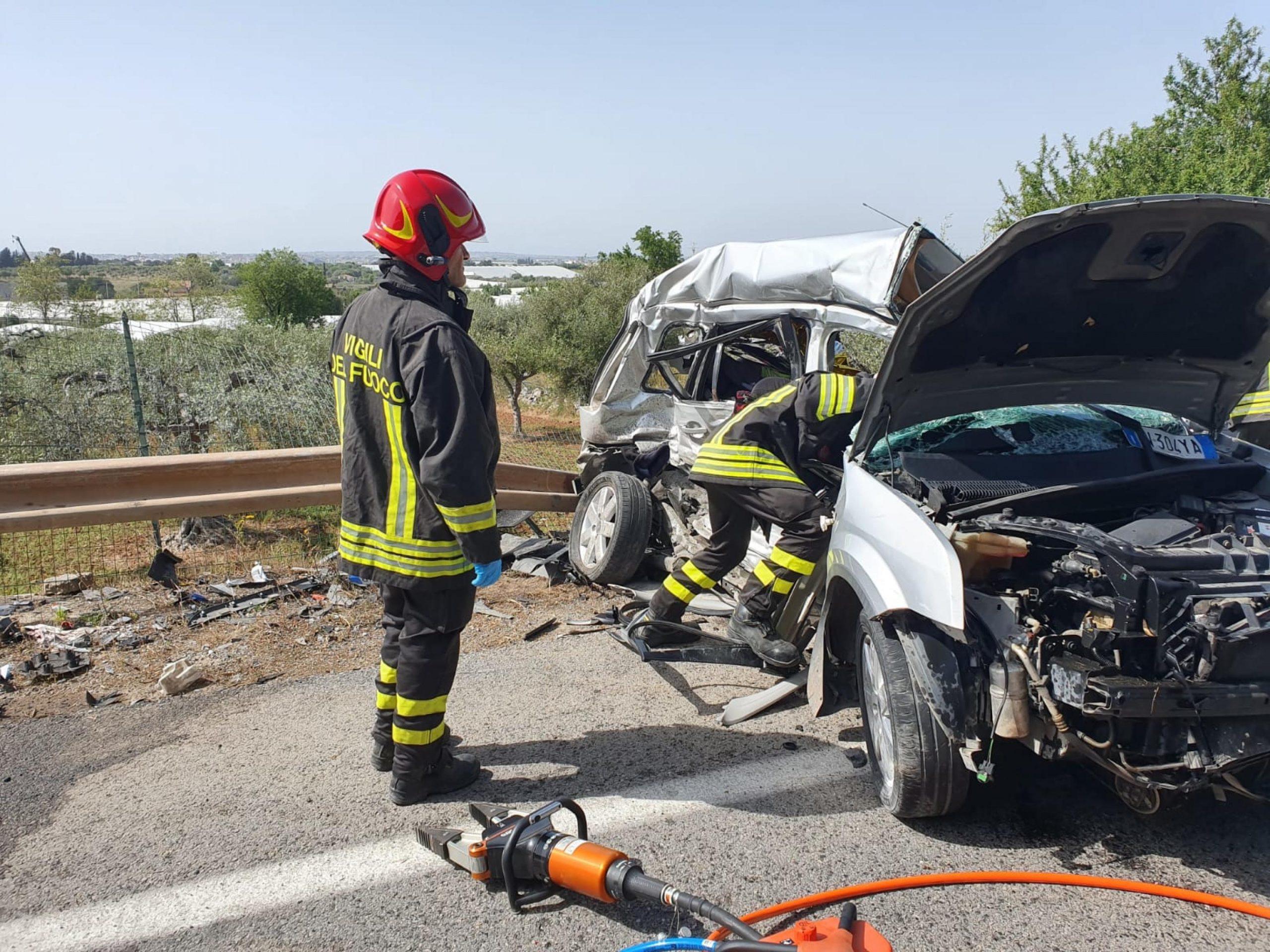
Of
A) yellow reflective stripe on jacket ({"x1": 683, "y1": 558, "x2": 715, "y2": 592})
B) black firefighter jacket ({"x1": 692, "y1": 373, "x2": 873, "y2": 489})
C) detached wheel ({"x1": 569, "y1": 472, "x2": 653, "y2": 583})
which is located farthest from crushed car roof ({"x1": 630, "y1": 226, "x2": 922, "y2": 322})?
yellow reflective stripe on jacket ({"x1": 683, "y1": 558, "x2": 715, "y2": 592})

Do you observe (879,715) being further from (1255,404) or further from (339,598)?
(339,598)

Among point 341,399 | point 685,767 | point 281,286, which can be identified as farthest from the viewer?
point 281,286

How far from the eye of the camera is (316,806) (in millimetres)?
3293

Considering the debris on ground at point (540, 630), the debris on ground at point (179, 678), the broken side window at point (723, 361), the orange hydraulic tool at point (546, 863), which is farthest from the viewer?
the broken side window at point (723, 361)

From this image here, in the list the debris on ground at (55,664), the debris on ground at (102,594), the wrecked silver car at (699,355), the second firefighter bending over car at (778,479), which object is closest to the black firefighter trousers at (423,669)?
the second firefighter bending over car at (778,479)

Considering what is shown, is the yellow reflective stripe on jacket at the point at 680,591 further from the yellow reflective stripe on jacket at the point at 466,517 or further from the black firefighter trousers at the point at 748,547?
the yellow reflective stripe on jacket at the point at 466,517

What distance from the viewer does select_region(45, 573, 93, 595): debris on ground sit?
5676mm

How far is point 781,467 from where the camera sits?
4270mm

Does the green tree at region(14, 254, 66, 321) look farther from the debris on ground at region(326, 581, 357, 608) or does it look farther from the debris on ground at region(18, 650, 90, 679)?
the debris on ground at region(18, 650, 90, 679)

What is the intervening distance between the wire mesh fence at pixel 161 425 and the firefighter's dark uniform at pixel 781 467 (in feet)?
11.1

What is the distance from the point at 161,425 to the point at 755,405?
7.15m

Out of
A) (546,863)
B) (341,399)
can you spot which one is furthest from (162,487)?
(546,863)

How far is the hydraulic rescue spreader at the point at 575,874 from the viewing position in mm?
2250

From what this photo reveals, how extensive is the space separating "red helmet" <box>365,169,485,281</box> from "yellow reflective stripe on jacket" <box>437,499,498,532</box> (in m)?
0.88
